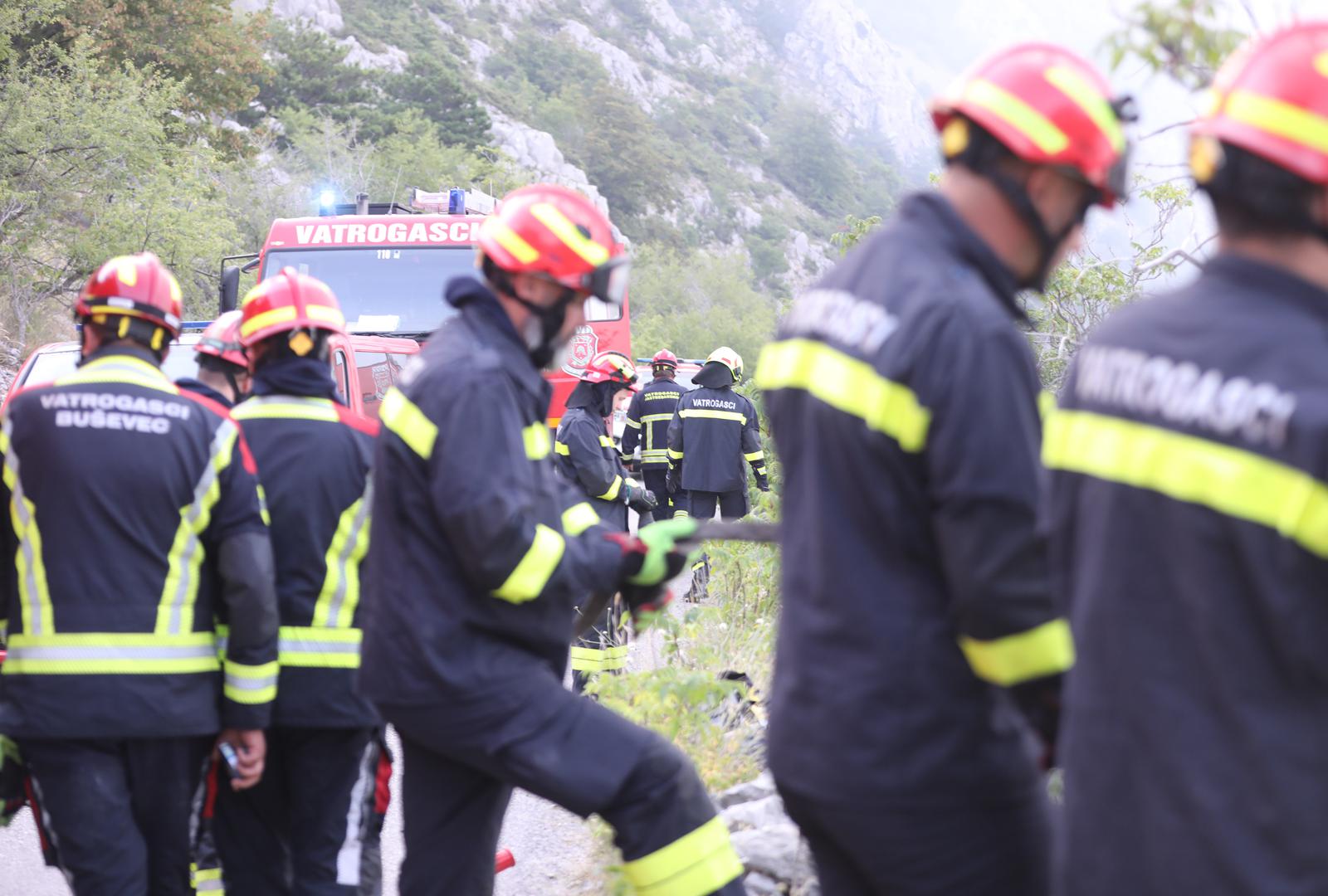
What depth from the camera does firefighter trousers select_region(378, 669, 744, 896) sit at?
125 inches

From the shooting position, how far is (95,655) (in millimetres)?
3561

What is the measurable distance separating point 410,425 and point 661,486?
31.5ft

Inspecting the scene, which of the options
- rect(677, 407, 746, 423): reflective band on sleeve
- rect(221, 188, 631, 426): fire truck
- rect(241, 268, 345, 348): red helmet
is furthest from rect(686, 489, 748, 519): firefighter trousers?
rect(241, 268, 345, 348): red helmet

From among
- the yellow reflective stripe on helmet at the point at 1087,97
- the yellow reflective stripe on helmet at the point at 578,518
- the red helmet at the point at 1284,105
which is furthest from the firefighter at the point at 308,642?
the red helmet at the point at 1284,105

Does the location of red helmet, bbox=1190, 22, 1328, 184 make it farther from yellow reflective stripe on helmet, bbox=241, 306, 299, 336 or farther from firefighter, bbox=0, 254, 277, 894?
yellow reflective stripe on helmet, bbox=241, 306, 299, 336

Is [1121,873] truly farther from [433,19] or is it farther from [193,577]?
[433,19]

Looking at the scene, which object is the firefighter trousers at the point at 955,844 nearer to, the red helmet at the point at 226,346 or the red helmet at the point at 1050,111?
the red helmet at the point at 1050,111

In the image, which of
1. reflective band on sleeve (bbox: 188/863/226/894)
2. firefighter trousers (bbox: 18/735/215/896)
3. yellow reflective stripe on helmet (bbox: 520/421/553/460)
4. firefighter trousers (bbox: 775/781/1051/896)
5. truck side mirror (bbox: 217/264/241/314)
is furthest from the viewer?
truck side mirror (bbox: 217/264/241/314)

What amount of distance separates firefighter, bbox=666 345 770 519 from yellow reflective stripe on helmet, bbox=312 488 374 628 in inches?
298

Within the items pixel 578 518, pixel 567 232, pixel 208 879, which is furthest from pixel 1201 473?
pixel 208 879

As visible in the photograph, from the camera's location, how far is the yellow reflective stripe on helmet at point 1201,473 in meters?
1.64

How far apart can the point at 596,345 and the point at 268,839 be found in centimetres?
1043

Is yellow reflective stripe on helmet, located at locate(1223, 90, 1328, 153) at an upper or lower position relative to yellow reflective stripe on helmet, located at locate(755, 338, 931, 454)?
upper

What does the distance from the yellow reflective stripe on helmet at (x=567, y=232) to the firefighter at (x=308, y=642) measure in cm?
106
